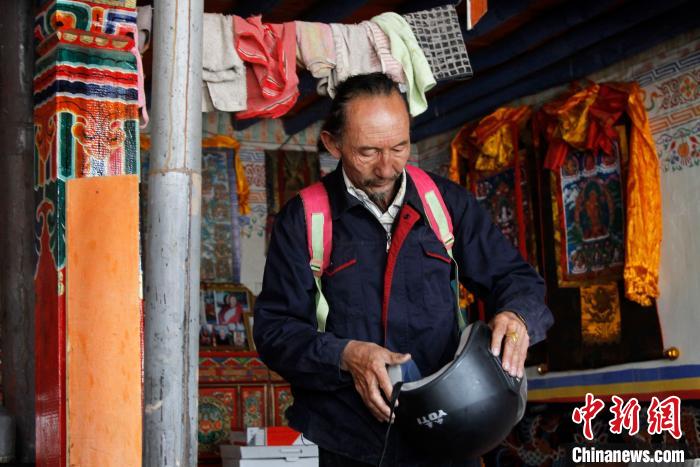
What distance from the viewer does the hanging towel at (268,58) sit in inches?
185

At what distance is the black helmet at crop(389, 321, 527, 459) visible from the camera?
2.24 metres

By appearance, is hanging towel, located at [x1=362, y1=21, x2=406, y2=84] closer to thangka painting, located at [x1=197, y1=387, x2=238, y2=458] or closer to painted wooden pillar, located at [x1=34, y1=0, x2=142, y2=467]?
painted wooden pillar, located at [x1=34, y1=0, x2=142, y2=467]

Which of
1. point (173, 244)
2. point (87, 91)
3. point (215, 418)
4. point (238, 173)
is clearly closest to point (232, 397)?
point (215, 418)

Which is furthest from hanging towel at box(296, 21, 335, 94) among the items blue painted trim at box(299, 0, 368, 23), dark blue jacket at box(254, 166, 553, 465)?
dark blue jacket at box(254, 166, 553, 465)

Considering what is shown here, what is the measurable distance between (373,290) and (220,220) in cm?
569

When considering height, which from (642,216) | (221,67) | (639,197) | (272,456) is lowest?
(272,456)

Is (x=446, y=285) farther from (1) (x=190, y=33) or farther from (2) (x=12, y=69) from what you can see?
(2) (x=12, y=69)

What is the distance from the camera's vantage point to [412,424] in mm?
2266

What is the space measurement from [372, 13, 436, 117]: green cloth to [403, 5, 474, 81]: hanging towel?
59 mm

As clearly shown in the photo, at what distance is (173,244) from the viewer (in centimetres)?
308

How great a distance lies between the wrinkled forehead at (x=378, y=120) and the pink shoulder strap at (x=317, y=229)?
192 mm

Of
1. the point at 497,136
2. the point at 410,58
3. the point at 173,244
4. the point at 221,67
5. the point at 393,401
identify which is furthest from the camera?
the point at 497,136

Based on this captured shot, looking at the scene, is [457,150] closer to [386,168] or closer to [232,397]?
[232,397]

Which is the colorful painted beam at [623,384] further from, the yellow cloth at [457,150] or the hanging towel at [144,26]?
the hanging towel at [144,26]
